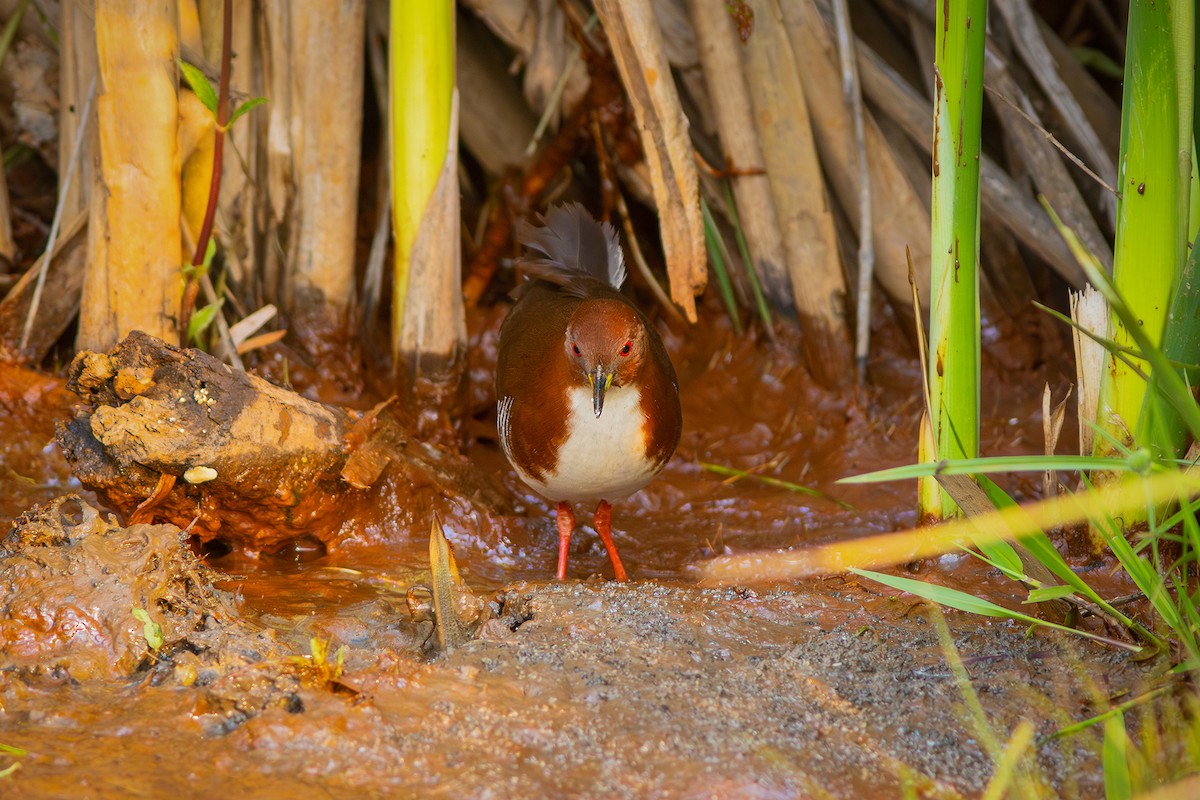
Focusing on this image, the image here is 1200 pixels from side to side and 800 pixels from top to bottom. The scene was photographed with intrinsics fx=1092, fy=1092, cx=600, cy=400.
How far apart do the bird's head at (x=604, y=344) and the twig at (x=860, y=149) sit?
3.97ft

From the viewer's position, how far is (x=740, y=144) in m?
4.25

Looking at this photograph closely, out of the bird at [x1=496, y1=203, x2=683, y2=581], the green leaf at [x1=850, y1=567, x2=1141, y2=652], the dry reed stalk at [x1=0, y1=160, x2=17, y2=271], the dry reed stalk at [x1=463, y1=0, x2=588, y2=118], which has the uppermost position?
the dry reed stalk at [x1=463, y1=0, x2=588, y2=118]

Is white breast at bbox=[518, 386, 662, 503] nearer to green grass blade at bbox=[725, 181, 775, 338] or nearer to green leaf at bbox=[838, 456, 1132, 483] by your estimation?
green grass blade at bbox=[725, 181, 775, 338]

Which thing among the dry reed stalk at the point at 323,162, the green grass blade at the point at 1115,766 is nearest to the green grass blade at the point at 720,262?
the dry reed stalk at the point at 323,162

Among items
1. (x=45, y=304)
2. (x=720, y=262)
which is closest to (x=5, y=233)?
(x=45, y=304)

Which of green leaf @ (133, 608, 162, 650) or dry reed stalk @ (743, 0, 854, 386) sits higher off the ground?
dry reed stalk @ (743, 0, 854, 386)

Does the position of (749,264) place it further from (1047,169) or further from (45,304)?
(45,304)

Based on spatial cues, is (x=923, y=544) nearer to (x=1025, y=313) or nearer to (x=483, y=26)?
(x=1025, y=313)

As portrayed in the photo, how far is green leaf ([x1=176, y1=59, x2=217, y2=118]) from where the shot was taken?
3170mm

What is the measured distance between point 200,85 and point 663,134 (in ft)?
4.64

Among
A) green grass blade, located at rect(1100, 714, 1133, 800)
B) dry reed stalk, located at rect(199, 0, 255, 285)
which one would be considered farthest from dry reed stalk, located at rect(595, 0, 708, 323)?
green grass blade, located at rect(1100, 714, 1133, 800)

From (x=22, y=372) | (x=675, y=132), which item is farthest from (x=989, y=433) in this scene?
(x=22, y=372)

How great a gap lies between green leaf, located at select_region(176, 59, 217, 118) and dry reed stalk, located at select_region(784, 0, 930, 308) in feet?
6.99

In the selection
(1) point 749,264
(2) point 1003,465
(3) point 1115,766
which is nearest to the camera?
(3) point 1115,766
